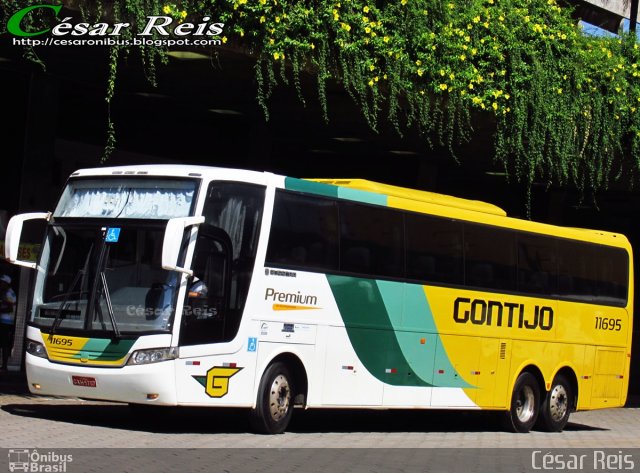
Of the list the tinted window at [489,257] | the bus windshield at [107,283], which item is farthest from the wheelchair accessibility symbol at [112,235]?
the tinted window at [489,257]

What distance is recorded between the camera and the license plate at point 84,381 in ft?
44.8

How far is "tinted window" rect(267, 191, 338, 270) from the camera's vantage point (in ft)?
48.3

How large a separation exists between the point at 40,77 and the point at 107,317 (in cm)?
957

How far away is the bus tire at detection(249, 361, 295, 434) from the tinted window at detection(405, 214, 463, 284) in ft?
9.45

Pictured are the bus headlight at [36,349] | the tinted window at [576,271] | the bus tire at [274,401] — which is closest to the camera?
the bus headlight at [36,349]

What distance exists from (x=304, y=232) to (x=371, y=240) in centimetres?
146

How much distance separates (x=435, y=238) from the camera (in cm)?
1755

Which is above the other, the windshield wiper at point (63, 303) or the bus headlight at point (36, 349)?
the windshield wiper at point (63, 303)

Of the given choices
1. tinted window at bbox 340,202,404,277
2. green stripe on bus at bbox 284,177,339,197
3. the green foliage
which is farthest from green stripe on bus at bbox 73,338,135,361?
the green foliage

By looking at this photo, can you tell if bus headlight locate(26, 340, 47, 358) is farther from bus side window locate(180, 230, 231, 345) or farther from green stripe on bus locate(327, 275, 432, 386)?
green stripe on bus locate(327, 275, 432, 386)

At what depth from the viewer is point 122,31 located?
1612cm

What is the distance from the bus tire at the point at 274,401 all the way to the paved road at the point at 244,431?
177 mm

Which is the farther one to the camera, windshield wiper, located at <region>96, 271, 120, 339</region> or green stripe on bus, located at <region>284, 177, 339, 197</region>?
green stripe on bus, located at <region>284, 177, 339, 197</region>

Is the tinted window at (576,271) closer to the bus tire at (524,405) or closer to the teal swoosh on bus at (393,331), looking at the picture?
the bus tire at (524,405)
